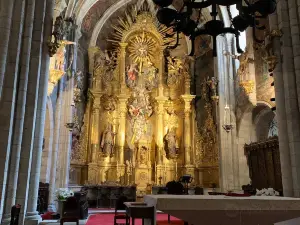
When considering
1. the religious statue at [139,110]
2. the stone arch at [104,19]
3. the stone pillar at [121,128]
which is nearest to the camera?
the stone pillar at [121,128]

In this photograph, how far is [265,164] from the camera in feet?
41.0

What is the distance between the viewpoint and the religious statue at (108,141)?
1831 centimetres

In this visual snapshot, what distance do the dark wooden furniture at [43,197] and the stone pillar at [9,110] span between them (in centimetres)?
526

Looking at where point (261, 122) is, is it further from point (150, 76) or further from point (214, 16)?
point (214, 16)

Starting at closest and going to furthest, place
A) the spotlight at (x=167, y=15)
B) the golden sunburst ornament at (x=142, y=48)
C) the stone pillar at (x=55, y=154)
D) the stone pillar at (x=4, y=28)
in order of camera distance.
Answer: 1. the spotlight at (x=167, y=15)
2. the stone pillar at (x=4, y=28)
3. the stone pillar at (x=55, y=154)
4. the golden sunburst ornament at (x=142, y=48)

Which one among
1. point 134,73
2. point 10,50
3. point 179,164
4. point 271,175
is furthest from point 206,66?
point 10,50

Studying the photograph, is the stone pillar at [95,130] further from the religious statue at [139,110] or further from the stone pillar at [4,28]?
the stone pillar at [4,28]

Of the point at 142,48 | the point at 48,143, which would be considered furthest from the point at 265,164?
the point at 142,48

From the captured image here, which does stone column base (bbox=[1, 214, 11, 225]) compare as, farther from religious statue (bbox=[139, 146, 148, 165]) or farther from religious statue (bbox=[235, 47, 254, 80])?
religious statue (bbox=[139, 146, 148, 165])

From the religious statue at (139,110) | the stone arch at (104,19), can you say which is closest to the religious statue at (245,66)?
the religious statue at (139,110)

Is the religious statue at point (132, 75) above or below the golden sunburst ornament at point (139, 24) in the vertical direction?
below

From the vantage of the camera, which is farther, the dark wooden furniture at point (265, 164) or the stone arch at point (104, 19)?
the stone arch at point (104, 19)

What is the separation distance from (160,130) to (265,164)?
778 centimetres

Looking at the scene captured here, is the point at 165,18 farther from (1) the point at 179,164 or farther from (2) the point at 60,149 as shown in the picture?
(1) the point at 179,164
